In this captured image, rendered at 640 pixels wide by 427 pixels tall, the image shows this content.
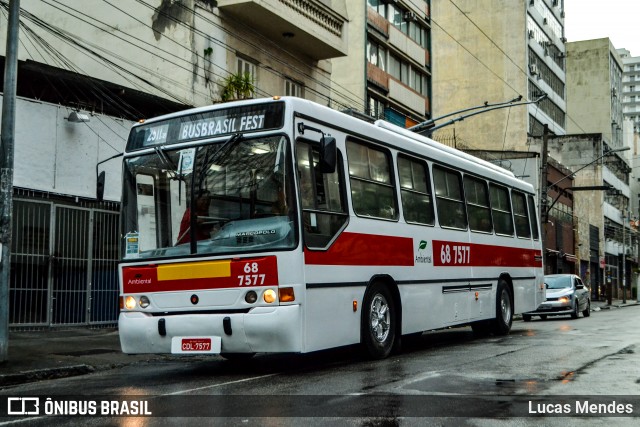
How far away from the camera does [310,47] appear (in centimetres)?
2619

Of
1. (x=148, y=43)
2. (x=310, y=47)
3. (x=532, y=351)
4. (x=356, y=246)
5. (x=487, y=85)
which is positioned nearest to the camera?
(x=356, y=246)

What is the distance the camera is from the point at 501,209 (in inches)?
651

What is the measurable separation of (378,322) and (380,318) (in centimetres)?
10

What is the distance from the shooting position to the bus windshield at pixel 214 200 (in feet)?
30.9

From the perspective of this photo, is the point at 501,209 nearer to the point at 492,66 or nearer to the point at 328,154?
the point at 328,154

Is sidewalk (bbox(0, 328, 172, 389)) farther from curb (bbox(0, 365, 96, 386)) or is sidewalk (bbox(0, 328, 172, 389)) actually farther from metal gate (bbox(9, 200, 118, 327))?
metal gate (bbox(9, 200, 118, 327))

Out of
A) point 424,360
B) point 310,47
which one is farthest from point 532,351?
point 310,47

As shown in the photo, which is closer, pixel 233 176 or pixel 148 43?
pixel 233 176

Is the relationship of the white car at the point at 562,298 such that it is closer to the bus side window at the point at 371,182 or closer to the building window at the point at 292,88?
the building window at the point at 292,88

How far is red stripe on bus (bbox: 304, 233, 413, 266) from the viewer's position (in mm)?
9867

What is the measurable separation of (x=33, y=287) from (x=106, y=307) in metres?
2.13

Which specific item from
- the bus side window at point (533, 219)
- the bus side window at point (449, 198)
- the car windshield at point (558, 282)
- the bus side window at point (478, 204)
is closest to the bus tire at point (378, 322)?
the bus side window at point (449, 198)

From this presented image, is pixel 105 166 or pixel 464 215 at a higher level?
pixel 105 166

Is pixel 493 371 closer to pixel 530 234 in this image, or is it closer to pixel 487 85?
pixel 530 234
